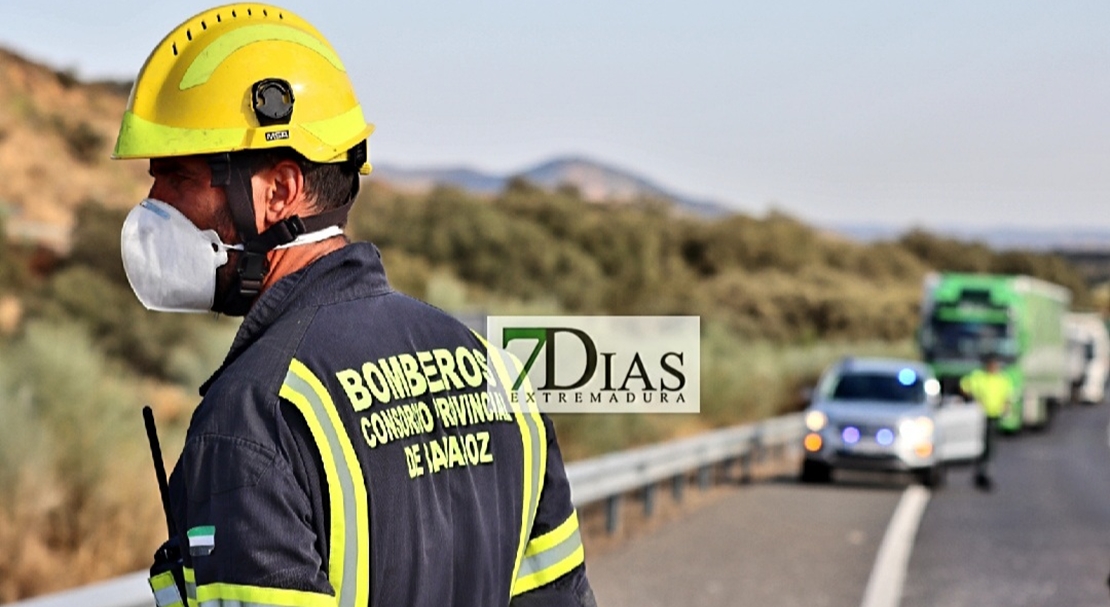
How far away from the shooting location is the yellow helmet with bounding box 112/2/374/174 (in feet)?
7.38

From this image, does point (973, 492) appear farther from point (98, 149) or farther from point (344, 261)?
point (98, 149)

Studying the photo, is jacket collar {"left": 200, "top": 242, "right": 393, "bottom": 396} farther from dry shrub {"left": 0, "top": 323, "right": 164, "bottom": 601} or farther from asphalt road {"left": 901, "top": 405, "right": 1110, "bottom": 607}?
asphalt road {"left": 901, "top": 405, "right": 1110, "bottom": 607}

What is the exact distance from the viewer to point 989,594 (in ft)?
36.8

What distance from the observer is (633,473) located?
14.5 metres

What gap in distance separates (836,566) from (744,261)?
103 meters

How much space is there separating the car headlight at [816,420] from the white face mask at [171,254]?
17.8 metres

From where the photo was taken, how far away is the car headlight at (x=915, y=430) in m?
19.6

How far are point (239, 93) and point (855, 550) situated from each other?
38.3 feet

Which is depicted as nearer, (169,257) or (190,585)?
(190,585)

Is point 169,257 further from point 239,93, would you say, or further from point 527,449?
point 527,449

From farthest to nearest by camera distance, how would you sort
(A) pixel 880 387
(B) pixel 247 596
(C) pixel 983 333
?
(C) pixel 983 333 → (A) pixel 880 387 → (B) pixel 247 596

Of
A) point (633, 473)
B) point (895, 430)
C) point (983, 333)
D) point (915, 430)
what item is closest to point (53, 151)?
point (983, 333)

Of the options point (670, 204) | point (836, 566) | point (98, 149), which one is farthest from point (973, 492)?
point (670, 204)

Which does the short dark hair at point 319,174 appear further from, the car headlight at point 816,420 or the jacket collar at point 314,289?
the car headlight at point 816,420
